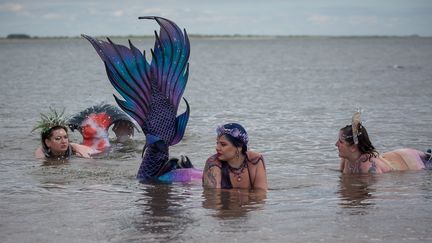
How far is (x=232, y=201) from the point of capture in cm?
828

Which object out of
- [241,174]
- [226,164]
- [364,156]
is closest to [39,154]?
[226,164]

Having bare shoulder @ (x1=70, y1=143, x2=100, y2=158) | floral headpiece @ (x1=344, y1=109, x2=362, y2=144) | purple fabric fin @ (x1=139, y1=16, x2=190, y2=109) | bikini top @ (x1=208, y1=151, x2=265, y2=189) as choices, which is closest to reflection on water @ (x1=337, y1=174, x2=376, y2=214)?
floral headpiece @ (x1=344, y1=109, x2=362, y2=144)

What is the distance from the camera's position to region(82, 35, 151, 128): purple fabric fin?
9.23 m

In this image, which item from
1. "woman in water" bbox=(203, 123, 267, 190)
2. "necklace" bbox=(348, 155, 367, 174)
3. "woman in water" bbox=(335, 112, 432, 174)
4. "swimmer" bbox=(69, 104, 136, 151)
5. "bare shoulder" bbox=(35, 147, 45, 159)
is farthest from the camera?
"swimmer" bbox=(69, 104, 136, 151)

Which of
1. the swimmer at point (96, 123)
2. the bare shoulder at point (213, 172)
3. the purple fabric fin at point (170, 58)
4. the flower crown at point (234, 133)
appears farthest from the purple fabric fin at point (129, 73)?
the swimmer at point (96, 123)

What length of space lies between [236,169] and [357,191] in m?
1.50

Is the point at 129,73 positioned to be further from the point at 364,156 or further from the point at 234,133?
the point at 364,156

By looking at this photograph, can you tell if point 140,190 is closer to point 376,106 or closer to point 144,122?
point 144,122

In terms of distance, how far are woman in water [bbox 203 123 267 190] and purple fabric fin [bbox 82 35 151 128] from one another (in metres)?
1.22

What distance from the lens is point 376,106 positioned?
20484 mm

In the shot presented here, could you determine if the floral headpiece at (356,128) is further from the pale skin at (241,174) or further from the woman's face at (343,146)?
the pale skin at (241,174)

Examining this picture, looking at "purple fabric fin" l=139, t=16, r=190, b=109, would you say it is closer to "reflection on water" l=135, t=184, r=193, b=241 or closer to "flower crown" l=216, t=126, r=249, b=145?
"reflection on water" l=135, t=184, r=193, b=241

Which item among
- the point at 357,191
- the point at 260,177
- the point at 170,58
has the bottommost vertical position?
the point at 357,191

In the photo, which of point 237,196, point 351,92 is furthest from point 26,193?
point 351,92
